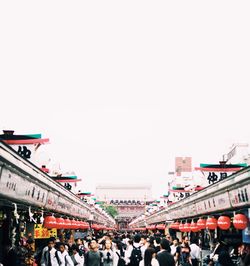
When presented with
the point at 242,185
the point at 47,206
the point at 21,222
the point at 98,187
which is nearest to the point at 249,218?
the point at 242,185

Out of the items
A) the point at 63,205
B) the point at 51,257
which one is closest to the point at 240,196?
the point at 51,257

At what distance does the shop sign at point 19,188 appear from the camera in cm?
962

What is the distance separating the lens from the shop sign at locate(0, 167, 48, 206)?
9625 mm

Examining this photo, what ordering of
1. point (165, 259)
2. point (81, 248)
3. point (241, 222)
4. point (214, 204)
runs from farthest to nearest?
point (81, 248) → point (214, 204) → point (241, 222) → point (165, 259)

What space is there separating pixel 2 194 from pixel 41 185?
474cm

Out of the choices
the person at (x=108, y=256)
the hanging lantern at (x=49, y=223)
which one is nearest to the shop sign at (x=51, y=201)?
the hanging lantern at (x=49, y=223)

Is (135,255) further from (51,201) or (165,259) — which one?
(51,201)

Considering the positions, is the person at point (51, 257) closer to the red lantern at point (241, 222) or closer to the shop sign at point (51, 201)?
the shop sign at point (51, 201)

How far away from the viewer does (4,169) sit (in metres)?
9.32

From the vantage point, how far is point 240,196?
13.0 metres

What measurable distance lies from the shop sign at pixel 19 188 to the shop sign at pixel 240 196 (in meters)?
6.00

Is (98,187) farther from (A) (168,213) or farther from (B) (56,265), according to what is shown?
(B) (56,265)

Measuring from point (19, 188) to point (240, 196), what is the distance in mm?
6327

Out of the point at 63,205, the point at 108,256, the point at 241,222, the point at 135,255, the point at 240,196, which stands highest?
the point at 63,205
